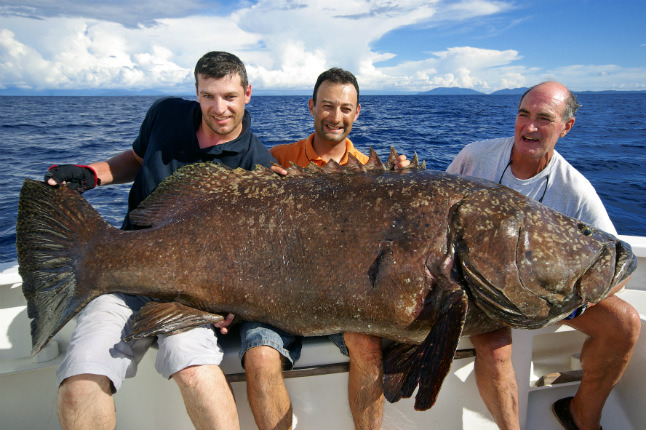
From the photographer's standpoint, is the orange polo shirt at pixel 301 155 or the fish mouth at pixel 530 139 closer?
the fish mouth at pixel 530 139

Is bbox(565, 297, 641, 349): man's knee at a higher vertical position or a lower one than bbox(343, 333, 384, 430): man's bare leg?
higher

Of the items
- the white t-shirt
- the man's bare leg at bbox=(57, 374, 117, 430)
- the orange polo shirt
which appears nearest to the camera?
the man's bare leg at bbox=(57, 374, 117, 430)

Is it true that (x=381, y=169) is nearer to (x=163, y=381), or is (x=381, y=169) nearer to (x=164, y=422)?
(x=163, y=381)

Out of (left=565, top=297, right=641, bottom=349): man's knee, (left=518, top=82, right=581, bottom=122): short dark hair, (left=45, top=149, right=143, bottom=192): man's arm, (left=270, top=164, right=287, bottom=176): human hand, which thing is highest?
(left=518, top=82, right=581, bottom=122): short dark hair

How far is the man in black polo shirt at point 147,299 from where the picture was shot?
2.24 metres

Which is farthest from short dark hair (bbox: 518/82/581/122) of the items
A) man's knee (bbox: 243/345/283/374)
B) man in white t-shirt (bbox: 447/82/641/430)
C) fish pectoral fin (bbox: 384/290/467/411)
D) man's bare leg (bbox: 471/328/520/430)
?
man's knee (bbox: 243/345/283/374)

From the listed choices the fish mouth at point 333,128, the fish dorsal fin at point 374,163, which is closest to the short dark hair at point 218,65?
the fish mouth at point 333,128

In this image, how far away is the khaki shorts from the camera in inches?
89.4

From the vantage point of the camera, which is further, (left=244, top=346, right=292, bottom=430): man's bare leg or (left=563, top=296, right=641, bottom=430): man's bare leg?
(left=563, top=296, right=641, bottom=430): man's bare leg

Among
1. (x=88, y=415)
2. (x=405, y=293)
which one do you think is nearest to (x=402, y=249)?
(x=405, y=293)

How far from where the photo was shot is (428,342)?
7.48 feet

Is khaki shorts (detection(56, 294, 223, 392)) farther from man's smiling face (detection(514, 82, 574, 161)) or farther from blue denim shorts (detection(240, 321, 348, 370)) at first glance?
man's smiling face (detection(514, 82, 574, 161))

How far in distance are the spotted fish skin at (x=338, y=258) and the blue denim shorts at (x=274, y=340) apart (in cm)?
7

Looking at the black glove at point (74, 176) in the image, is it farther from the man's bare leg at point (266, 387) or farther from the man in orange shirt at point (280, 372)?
the man's bare leg at point (266, 387)
